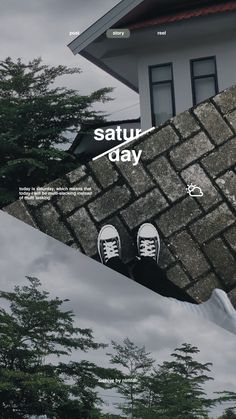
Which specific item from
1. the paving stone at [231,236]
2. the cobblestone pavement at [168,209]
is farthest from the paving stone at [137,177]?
the paving stone at [231,236]

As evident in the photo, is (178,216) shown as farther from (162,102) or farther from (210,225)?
(162,102)

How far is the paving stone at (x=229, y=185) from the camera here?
957cm

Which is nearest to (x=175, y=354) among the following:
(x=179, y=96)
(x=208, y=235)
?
(x=208, y=235)

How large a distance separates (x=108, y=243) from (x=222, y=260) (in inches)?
50.0

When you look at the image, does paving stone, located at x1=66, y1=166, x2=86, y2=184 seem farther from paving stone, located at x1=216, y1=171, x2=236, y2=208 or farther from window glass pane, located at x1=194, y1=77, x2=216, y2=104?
window glass pane, located at x1=194, y1=77, x2=216, y2=104

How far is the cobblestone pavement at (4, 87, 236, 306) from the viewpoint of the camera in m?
9.38

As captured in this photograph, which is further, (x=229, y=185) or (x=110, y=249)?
(x=229, y=185)

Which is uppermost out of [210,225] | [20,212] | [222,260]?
[20,212]

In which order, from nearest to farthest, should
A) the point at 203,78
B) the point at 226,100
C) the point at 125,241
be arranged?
the point at 125,241 → the point at 226,100 → the point at 203,78

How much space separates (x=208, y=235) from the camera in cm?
948

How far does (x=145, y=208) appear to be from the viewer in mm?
9523

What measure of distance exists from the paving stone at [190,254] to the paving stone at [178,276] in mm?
79

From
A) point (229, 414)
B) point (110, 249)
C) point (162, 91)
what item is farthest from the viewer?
point (162, 91)

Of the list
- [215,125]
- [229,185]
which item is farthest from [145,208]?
[215,125]
